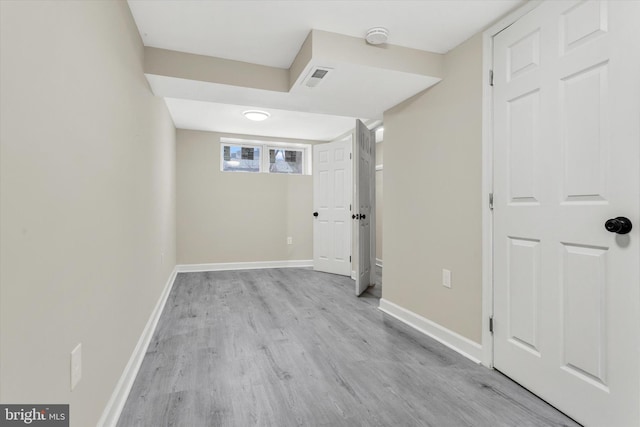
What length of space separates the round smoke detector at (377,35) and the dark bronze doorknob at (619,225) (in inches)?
66.0

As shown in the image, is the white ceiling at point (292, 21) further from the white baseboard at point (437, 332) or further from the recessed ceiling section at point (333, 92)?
the white baseboard at point (437, 332)

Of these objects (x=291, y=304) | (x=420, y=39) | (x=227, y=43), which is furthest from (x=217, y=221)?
(x=420, y=39)

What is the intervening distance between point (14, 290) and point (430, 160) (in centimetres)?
254

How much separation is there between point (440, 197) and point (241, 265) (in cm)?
382

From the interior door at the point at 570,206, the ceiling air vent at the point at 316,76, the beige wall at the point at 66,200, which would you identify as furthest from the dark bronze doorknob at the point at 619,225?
the beige wall at the point at 66,200

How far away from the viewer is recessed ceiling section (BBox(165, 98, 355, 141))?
4051mm

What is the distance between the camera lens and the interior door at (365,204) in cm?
385

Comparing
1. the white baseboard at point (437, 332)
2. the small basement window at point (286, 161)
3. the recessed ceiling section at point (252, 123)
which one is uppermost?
the recessed ceiling section at point (252, 123)

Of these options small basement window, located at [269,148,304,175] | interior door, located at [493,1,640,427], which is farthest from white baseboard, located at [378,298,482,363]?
small basement window, located at [269,148,304,175]

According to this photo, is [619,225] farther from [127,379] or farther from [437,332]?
[127,379]

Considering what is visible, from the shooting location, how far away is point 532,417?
62.4 inches

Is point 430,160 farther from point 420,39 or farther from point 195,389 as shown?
point 195,389

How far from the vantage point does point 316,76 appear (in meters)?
2.45

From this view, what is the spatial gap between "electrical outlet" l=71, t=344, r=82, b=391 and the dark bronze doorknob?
84.9 inches
